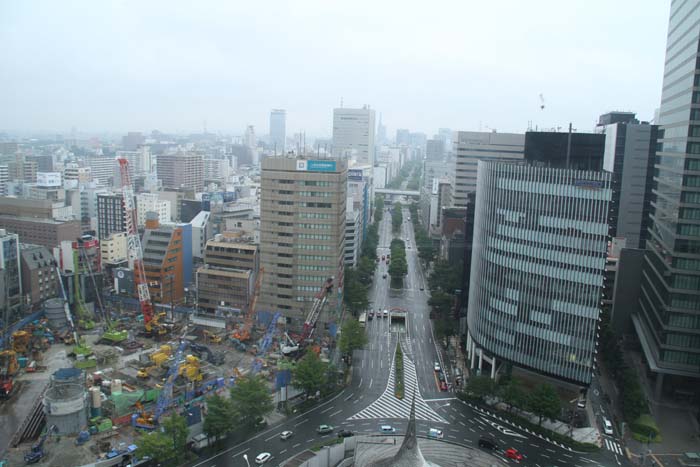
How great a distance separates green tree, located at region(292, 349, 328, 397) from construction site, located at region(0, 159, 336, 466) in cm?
54

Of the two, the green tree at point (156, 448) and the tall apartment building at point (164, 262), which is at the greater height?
the tall apartment building at point (164, 262)

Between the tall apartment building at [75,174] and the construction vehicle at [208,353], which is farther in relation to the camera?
the tall apartment building at [75,174]

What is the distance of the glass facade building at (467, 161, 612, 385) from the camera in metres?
24.4

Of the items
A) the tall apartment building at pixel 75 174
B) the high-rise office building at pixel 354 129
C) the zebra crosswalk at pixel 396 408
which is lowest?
the zebra crosswalk at pixel 396 408

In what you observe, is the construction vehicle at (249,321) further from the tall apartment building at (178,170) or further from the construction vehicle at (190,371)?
the tall apartment building at (178,170)

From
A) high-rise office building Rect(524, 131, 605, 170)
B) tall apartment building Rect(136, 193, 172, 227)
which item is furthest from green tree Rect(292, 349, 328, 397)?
tall apartment building Rect(136, 193, 172, 227)

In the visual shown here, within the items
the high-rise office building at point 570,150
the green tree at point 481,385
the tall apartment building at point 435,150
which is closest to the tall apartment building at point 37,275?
the green tree at point 481,385

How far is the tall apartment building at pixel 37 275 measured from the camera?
3616 centimetres

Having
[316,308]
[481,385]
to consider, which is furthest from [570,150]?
[316,308]

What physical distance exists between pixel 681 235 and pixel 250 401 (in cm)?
2013

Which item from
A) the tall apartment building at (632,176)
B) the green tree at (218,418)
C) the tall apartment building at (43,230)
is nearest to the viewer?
the green tree at (218,418)

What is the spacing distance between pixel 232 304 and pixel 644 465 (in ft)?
82.6

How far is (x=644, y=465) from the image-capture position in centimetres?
2084

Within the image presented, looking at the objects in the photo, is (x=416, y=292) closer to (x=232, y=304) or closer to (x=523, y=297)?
(x=232, y=304)
